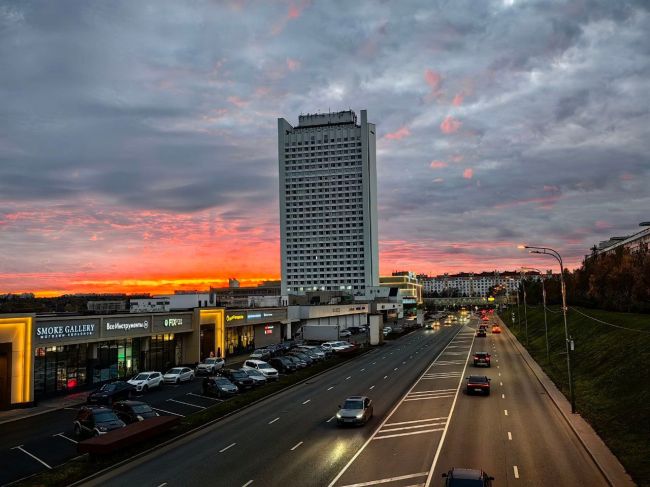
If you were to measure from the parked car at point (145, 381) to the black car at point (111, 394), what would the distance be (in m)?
1.65

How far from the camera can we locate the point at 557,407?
31969 mm

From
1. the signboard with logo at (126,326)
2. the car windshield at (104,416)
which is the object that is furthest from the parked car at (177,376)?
the car windshield at (104,416)

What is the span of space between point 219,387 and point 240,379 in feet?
11.6

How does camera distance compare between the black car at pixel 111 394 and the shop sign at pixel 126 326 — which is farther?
the shop sign at pixel 126 326

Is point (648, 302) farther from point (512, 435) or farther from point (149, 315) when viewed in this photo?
point (149, 315)

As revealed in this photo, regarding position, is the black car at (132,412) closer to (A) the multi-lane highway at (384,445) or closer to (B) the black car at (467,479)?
(A) the multi-lane highway at (384,445)

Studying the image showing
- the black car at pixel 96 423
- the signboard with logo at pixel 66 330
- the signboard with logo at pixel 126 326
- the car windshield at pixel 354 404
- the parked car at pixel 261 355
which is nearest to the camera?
the black car at pixel 96 423

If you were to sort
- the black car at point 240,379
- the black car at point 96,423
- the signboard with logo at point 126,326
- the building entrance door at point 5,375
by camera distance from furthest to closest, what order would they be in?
the signboard with logo at point 126,326 < the black car at point 240,379 < the building entrance door at point 5,375 < the black car at point 96,423

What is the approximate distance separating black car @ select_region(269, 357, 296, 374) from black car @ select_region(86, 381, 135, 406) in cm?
1745

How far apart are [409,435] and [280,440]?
21.1 feet

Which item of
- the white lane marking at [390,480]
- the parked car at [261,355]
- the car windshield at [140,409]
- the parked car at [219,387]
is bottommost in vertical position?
the parked car at [261,355]

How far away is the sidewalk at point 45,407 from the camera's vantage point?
1289 inches

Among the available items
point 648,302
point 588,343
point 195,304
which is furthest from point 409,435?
point 648,302

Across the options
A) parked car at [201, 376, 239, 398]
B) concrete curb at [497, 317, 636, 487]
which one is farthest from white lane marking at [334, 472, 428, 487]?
parked car at [201, 376, 239, 398]
